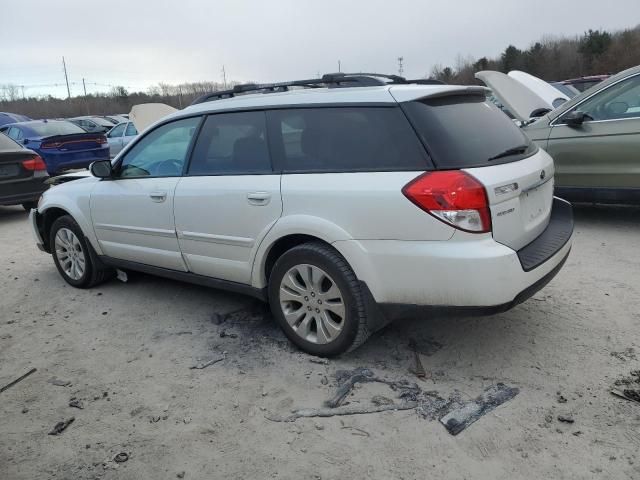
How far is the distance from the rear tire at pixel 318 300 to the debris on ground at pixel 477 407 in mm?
705

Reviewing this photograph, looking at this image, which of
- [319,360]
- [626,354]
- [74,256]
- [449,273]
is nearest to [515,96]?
[626,354]

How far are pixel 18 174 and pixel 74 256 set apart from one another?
4.45 meters

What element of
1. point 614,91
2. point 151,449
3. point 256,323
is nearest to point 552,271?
point 256,323

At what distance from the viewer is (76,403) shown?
10.1 feet

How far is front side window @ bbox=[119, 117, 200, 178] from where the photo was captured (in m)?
4.04

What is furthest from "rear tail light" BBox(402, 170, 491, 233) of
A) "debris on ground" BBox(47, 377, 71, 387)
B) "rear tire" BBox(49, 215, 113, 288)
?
"rear tire" BBox(49, 215, 113, 288)

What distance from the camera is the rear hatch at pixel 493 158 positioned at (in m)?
2.86

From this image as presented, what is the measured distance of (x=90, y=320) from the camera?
4316mm

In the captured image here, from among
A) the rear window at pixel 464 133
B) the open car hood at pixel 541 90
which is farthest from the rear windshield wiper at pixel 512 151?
the open car hood at pixel 541 90

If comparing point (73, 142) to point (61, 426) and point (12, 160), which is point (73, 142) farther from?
point (61, 426)

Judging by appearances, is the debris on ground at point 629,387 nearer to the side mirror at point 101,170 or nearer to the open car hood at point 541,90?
the side mirror at point 101,170

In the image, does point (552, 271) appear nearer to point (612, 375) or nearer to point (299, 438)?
point (612, 375)

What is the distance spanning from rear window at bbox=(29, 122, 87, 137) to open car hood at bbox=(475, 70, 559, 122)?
942 cm

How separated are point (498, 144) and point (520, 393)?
1.47 metres
